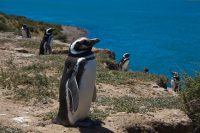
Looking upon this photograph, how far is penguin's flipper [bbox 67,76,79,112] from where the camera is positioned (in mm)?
8406

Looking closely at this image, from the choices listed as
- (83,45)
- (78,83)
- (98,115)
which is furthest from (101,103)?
(83,45)

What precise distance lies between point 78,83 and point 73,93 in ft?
0.67

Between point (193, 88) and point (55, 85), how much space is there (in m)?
3.59

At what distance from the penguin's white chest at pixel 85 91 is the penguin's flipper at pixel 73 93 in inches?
4.2

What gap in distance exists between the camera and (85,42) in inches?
334

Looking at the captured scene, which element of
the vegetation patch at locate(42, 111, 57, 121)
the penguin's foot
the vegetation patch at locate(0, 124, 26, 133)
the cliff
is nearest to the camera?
the vegetation patch at locate(0, 124, 26, 133)

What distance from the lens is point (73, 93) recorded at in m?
8.42

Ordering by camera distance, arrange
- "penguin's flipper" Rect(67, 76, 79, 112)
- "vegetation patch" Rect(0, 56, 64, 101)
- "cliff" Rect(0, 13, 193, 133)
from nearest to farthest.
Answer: "penguin's flipper" Rect(67, 76, 79, 112), "cliff" Rect(0, 13, 193, 133), "vegetation patch" Rect(0, 56, 64, 101)

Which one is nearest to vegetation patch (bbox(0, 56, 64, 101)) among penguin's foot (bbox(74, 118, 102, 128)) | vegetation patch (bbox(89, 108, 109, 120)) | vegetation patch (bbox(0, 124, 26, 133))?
vegetation patch (bbox(89, 108, 109, 120))

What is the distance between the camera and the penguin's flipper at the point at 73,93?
8.41 m

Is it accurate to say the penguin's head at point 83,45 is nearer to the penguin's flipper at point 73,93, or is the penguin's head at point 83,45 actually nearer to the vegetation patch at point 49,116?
the penguin's flipper at point 73,93

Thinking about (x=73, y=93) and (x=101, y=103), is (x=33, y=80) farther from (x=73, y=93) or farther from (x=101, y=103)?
(x=73, y=93)

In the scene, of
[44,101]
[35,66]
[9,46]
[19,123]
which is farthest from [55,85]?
[9,46]

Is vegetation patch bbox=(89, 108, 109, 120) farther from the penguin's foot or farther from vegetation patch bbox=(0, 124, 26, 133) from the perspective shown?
vegetation patch bbox=(0, 124, 26, 133)
